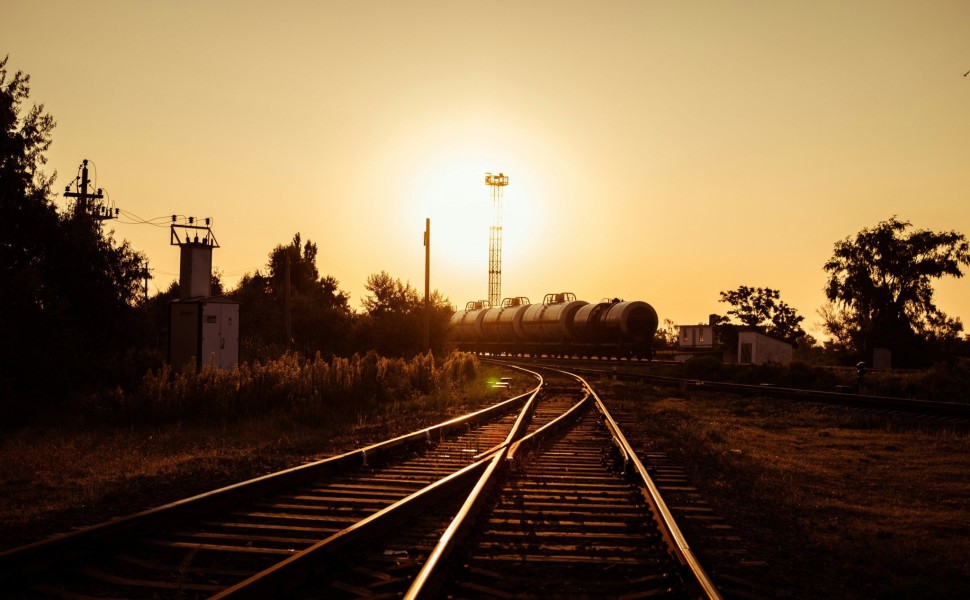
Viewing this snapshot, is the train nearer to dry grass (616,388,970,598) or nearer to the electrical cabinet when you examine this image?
the electrical cabinet

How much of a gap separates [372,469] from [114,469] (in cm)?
335

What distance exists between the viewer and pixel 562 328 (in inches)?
1970

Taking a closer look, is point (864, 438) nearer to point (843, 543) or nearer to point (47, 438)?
point (843, 543)

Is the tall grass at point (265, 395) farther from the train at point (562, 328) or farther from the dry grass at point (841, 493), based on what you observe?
the train at point (562, 328)

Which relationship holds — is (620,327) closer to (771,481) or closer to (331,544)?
(771,481)

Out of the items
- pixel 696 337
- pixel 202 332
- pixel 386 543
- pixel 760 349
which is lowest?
pixel 386 543

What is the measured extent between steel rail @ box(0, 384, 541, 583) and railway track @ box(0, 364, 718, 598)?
12 mm

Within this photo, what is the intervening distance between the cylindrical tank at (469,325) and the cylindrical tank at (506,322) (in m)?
0.91

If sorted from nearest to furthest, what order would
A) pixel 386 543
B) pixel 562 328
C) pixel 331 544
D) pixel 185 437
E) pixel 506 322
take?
pixel 331 544, pixel 386 543, pixel 185 437, pixel 562 328, pixel 506 322

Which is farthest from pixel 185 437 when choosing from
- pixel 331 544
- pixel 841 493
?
pixel 841 493

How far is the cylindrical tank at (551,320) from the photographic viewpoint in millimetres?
49969

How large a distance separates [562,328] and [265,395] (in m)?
34.1

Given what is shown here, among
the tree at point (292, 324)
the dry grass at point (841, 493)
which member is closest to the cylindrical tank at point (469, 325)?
the tree at point (292, 324)

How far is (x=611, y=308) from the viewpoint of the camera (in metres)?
45.7
